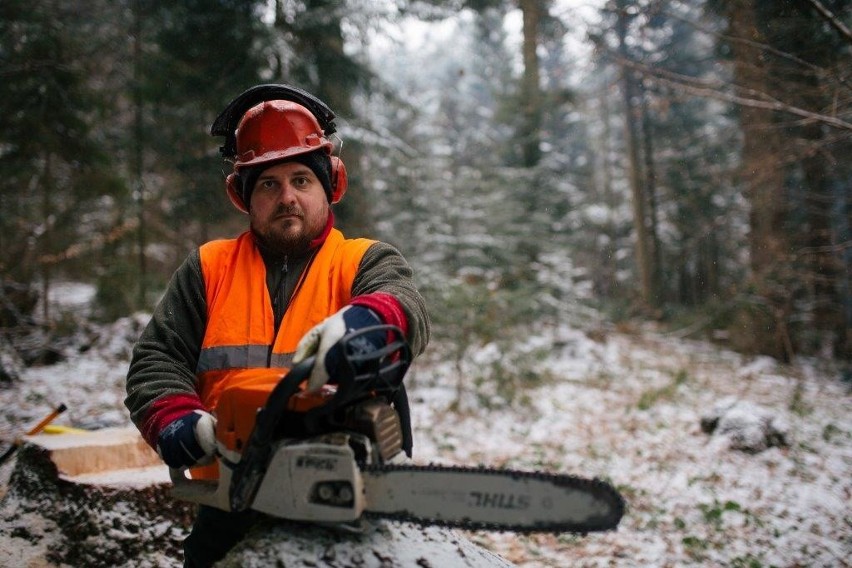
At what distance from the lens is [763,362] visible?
9875mm

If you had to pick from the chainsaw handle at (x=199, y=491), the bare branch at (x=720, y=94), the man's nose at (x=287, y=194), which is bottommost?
the chainsaw handle at (x=199, y=491)

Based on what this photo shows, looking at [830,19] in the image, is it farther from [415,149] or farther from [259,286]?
[415,149]

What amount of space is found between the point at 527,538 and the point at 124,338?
749 cm

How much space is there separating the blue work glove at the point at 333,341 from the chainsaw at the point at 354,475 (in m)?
0.02

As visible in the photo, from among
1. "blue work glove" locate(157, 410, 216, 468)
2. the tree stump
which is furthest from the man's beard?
the tree stump

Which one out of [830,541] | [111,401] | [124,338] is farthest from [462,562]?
[124,338]

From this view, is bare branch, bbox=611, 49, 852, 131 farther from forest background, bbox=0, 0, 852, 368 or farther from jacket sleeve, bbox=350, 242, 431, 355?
jacket sleeve, bbox=350, 242, 431, 355

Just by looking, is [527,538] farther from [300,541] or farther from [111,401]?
[111,401]

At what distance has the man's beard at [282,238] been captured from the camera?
1.86 m

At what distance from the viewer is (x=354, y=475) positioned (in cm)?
132

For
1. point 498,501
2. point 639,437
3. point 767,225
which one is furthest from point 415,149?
point 498,501

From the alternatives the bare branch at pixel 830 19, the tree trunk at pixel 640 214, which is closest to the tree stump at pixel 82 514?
the bare branch at pixel 830 19

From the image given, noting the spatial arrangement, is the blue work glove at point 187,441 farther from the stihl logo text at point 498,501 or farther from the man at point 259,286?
the stihl logo text at point 498,501

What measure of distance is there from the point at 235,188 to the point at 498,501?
5.05 feet
